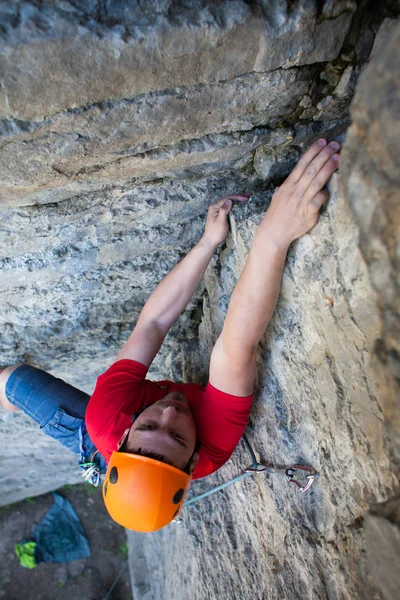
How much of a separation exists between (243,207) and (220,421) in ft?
2.63

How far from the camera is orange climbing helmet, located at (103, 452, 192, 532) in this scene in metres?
1.49

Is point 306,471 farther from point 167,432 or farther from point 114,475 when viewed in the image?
point 114,475

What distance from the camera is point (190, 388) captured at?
1.91 meters

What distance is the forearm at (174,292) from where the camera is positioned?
6.07 ft

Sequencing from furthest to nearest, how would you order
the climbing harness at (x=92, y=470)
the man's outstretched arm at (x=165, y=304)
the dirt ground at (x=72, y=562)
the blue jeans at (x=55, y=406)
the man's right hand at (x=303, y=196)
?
the dirt ground at (x=72, y=562), the blue jeans at (x=55, y=406), the climbing harness at (x=92, y=470), the man's outstretched arm at (x=165, y=304), the man's right hand at (x=303, y=196)

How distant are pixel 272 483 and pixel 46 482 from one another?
9.59 feet

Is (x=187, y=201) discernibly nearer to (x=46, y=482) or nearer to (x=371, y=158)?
(x=371, y=158)

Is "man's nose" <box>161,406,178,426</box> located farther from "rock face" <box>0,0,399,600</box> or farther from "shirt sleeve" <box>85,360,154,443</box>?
"rock face" <box>0,0,399,600</box>

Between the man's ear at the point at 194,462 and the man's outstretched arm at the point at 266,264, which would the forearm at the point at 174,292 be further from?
the man's ear at the point at 194,462

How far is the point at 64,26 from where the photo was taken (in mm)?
880

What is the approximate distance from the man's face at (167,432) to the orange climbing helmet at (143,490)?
0.04 m

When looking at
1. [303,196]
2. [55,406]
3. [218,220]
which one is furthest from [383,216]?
[55,406]

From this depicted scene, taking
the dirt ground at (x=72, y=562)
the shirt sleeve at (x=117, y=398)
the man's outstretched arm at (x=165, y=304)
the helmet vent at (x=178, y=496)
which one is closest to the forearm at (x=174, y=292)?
the man's outstretched arm at (x=165, y=304)

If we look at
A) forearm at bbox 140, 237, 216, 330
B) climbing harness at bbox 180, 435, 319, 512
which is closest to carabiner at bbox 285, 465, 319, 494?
climbing harness at bbox 180, 435, 319, 512
